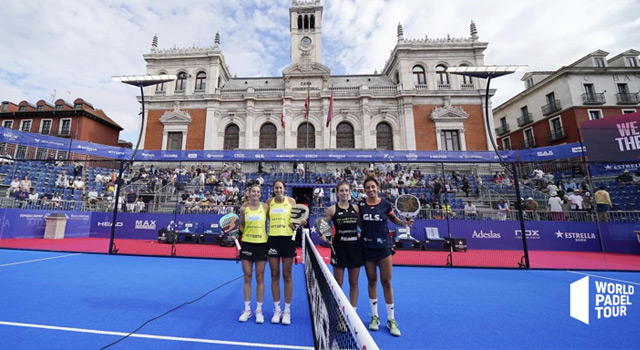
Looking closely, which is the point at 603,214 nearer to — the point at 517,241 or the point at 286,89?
the point at 517,241

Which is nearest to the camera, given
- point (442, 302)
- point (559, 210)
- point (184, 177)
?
point (442, 302)

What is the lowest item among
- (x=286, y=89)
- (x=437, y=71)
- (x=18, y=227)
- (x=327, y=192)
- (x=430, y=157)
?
→ (x=18, y=227)

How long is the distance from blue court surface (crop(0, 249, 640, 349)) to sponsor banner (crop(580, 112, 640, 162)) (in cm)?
1664

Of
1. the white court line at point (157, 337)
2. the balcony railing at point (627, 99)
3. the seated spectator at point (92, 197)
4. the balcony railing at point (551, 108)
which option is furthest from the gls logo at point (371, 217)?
the balcony railing at point (627, 99)

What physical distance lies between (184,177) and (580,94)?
1733 inches

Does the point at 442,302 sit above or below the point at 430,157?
below

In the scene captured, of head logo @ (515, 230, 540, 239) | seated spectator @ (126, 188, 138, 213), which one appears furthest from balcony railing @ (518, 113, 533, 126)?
seated spectator @ (126, 188, 138, 213)

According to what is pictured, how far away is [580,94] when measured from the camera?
29906 millimetres

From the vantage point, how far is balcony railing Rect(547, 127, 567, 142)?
30.3 m

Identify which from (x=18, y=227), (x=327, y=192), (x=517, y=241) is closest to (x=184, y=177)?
(x=18, y=227)

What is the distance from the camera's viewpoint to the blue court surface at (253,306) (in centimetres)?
349

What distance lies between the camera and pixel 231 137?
30.6 metres

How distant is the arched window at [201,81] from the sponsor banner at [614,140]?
126 feet

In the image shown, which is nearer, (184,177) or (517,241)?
(517,241)
